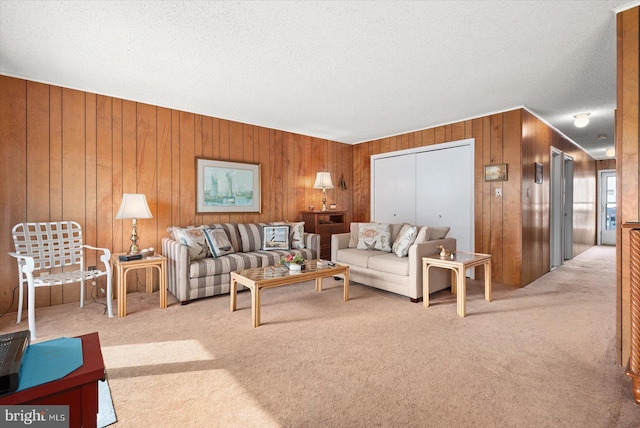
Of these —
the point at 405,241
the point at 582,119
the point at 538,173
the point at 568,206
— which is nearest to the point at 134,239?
the point at 405,241

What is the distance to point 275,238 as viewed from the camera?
456 cm

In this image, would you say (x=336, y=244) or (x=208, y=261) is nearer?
(x=208, y=261)

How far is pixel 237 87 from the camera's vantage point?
351 cm

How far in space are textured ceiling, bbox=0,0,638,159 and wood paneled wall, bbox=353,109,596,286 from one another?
33cm

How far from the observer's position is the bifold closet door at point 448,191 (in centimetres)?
473

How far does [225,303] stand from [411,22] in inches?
124

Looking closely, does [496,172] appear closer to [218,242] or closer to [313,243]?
[313,243]

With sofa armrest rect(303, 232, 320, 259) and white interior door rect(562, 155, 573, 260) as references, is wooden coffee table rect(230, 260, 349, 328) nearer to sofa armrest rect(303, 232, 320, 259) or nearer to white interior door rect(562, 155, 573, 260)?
sofa armrest rect(303, 232, 320, 259)

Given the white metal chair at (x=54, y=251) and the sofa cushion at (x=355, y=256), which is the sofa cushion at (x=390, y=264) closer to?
the sofa cushion at (x=355, y=256)

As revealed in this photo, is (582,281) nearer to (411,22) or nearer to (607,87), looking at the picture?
(607,87)

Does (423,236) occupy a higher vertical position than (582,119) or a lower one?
lower

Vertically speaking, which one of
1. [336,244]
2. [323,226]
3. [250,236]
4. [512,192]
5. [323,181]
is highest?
[323,181]

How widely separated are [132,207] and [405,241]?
3135 mm
